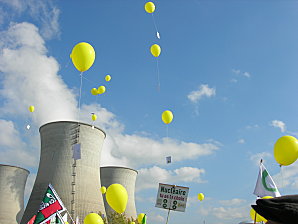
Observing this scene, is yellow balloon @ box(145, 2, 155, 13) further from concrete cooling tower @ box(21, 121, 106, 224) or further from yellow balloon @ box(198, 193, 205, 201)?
concrete cooling tower @ box(21, 121, 106, 224)

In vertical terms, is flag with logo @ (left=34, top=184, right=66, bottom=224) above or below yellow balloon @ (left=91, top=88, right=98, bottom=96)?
below

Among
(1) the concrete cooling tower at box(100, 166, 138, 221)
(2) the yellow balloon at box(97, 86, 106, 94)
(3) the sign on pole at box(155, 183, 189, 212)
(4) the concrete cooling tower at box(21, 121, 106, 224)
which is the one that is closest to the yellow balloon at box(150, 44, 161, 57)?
(2) the yellow balloon at box(97, 86, 106, 94)

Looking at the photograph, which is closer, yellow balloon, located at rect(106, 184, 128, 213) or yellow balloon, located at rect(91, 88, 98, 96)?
yellow balloon, located at rect(106, 184, 128, 213)

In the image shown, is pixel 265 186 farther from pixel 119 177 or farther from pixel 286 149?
pixel 119 177

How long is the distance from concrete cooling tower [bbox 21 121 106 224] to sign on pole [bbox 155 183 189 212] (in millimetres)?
19399

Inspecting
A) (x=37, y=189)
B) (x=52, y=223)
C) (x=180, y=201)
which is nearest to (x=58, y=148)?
(x=37, y=189)

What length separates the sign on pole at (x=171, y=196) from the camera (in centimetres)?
511

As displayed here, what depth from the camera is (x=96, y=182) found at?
25234 mm

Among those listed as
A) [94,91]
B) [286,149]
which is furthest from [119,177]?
[286,149]

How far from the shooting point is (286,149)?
285 inches

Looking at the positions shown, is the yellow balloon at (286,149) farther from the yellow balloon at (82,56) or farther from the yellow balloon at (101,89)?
the yellow balloon at (101,89)

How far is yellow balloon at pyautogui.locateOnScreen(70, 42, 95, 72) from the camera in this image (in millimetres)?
7551

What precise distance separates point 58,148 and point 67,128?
5.59 feet

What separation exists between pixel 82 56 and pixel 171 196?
4.01m
